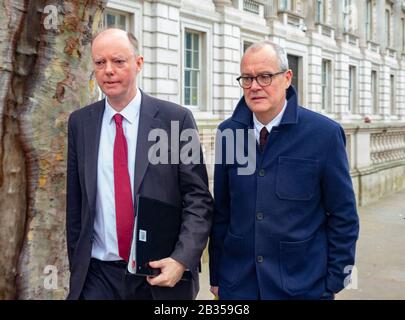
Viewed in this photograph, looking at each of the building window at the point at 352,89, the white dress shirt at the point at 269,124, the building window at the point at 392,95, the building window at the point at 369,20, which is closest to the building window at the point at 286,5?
the building window at the point at 352,89

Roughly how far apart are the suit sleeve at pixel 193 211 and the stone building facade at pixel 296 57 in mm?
4911

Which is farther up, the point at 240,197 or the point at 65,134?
the point at 65,134

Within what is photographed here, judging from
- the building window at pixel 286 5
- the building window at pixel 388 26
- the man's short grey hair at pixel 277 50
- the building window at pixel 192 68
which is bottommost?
the man's short grey hair at pixel 277 50

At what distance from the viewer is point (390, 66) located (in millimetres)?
37188

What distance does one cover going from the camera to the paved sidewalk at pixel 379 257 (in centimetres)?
569

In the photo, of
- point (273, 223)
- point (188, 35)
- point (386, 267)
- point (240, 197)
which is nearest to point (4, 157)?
point (240, 197)

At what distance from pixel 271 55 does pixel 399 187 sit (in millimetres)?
13232

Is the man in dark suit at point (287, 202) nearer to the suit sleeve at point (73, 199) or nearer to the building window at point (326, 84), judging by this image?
the suit sleeve at point (73, 199)

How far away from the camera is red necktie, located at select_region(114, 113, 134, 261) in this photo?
2.49 metres

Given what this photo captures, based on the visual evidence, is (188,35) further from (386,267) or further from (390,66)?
(390,66)

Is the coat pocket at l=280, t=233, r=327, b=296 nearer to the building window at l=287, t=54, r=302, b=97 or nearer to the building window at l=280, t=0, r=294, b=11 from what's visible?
the building window at l=280, t=0, r=294, b=11

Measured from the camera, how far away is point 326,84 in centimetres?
2831

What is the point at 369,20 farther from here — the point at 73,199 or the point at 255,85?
the point at 73,199

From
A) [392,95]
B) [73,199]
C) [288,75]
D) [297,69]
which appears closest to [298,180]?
[288,75]
